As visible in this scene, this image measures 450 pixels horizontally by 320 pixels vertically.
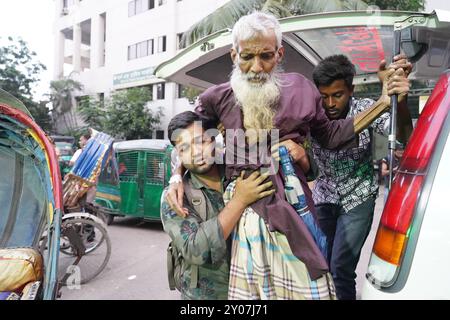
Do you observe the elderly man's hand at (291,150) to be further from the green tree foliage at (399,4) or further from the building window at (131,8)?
the building window at (131,8)

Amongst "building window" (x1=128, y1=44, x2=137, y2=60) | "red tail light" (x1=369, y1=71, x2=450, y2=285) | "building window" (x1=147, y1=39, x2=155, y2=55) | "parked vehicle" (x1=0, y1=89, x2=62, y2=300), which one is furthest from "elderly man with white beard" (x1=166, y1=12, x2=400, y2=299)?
"building window" (x1=128, y1=44, x2=137, y2=60)

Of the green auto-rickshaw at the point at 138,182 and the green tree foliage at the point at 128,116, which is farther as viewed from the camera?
the green tree foliage at the point at 128,116

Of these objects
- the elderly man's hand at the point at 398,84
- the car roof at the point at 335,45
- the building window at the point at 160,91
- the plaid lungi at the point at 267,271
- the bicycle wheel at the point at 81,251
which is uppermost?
the building window at the point at 160,91

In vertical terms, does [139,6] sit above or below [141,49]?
above

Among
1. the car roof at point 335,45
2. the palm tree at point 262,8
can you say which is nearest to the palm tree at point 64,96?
the palm tree at point 262,8

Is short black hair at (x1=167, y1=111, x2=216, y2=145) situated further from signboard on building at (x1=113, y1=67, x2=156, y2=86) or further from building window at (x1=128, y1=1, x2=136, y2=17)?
building window at (x1=128, y1=1, x2=136, y2=17)

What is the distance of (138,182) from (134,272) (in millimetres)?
2480

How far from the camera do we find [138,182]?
6.51 meters

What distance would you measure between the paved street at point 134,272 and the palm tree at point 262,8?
488cm

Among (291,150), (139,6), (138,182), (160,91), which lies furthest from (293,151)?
(139,6)

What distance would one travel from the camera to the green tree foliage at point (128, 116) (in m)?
19.9

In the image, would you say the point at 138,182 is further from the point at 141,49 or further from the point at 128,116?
the point at 141,49

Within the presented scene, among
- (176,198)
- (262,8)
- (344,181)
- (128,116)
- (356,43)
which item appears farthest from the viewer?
(128,116)

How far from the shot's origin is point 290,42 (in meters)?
2.46
